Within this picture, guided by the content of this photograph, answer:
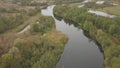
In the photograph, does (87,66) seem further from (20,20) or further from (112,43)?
(20,20)

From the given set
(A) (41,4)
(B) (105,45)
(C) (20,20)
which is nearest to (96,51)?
(B) (105,45)

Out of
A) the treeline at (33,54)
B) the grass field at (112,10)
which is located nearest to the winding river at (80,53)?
the treeline at (33,54)

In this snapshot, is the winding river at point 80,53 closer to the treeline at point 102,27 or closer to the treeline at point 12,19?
the treeline at point 102,27

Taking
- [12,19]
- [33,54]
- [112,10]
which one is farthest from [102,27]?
[12,19]

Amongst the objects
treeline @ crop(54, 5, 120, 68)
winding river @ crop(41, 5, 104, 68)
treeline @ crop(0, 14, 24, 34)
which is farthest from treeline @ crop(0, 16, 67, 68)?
treeline @ crop(0, 14, 24, 34)

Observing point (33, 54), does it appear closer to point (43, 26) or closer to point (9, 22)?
point (43, 26)

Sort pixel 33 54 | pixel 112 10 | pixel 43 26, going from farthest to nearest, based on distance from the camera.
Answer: pixel 112 10 < pixel 43 26 < pixel 33 54
